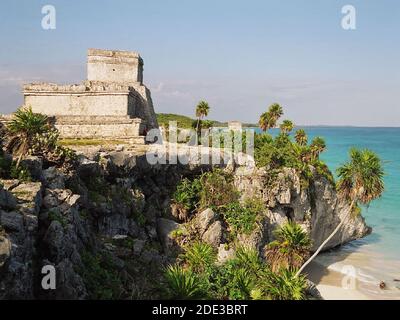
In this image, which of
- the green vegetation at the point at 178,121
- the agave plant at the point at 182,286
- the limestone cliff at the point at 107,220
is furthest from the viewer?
the green vegetation at the point at 178,121

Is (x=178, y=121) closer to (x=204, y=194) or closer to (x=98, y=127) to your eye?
(x=98, y=127)

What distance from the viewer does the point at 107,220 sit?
1745 centimetres

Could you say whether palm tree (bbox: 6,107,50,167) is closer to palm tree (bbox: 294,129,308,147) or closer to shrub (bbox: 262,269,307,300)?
shrub (bbox: 262,269,307,300)

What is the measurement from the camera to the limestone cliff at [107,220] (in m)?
9.72

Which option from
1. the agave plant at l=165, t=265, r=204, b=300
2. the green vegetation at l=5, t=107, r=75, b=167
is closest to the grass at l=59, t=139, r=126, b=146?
the green vegetation at l=5, t=107, r=75, b=167

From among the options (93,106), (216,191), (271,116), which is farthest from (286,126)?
(93,106)

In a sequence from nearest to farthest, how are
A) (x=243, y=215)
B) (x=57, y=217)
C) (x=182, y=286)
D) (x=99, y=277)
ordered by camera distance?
1. (x=57, y=217)
2. (x=99, y=277)
3. (x=182, y=286)
4. (x=243, y=215)

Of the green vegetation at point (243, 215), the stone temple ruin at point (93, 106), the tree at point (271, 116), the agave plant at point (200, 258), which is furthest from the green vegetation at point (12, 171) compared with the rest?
the tree at point (271, 116)

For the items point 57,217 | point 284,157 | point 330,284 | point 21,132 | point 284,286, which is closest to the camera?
point 57,217

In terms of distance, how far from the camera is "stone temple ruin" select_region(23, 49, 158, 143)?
26.6 metres

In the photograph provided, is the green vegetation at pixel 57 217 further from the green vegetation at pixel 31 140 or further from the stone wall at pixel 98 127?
the stone wall at pixel 98 127

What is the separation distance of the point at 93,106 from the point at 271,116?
18747mm

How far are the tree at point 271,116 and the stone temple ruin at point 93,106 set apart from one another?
1431cm
